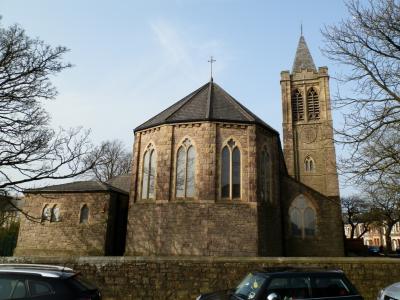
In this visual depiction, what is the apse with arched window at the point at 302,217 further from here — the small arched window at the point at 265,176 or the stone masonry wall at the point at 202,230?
the stone masonry wall at the point at 202,230

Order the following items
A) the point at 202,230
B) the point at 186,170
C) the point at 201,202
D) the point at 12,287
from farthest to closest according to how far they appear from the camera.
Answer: the point at 186,170 → the point at 201,202 → the point at 202,230 → the point at 12,287

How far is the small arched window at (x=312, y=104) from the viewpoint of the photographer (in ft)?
129

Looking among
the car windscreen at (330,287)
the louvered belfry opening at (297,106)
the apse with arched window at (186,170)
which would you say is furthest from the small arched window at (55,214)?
the louvered belfry opening at (297,106)

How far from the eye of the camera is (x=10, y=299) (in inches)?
212

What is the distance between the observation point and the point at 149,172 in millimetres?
19547

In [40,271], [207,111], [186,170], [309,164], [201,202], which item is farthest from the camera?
[309,164]

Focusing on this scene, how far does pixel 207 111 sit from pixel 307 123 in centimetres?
2279

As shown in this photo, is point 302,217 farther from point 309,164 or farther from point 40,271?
point 40,271

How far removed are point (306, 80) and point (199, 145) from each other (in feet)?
88.3

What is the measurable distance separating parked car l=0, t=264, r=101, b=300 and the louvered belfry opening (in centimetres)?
3688

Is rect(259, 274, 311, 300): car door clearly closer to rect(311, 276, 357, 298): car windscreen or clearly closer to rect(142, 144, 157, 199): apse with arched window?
rect(311, 276, 357, 298): car windscreen

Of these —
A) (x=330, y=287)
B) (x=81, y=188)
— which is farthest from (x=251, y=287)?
(x=81, y=188)

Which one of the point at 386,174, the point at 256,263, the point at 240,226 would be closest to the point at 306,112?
the point at 240,226

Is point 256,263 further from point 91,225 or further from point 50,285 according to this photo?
point 91,225
